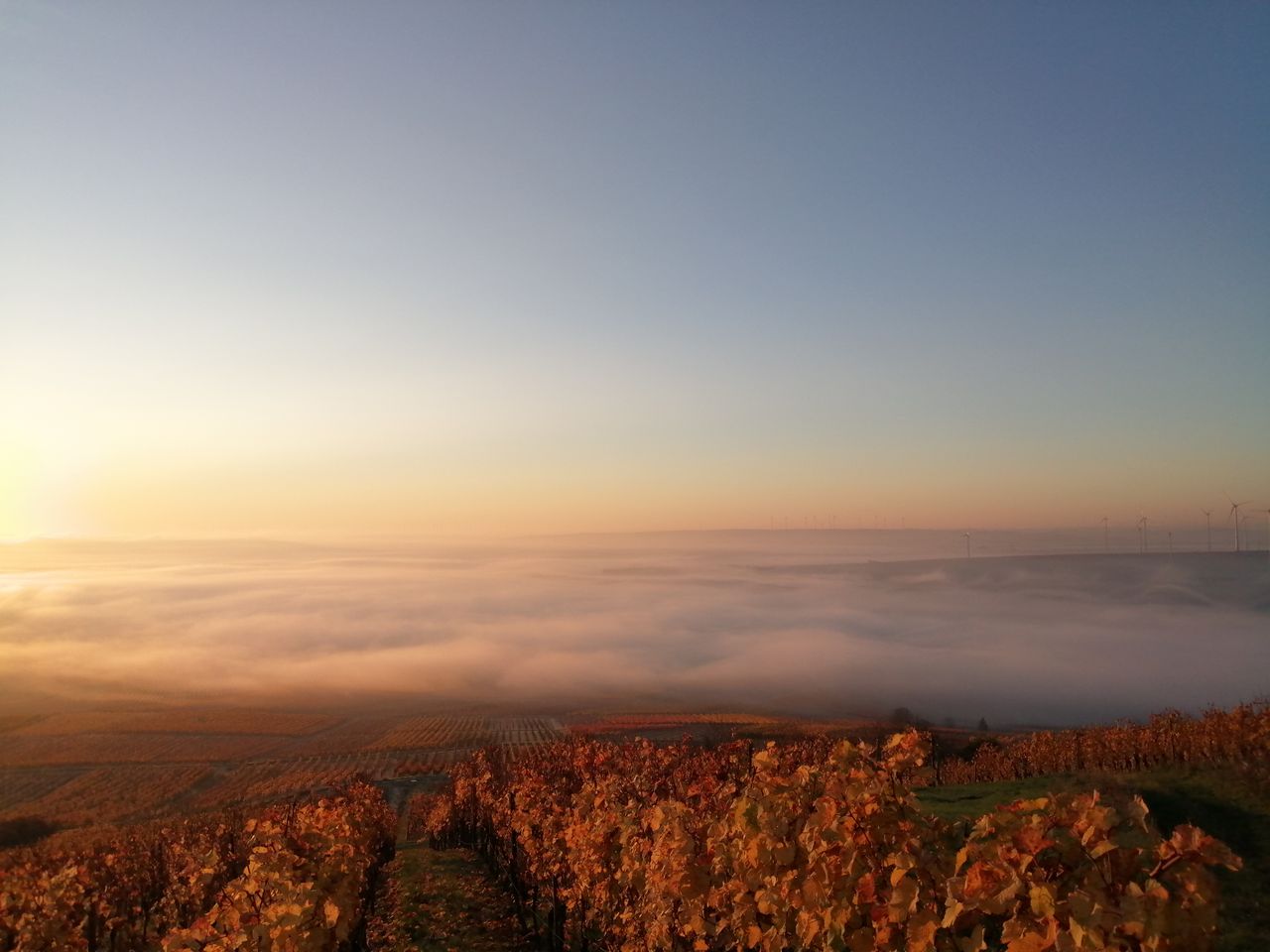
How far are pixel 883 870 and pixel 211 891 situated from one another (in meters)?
20.9

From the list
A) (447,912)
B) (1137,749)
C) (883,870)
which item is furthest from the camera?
(1137,749)

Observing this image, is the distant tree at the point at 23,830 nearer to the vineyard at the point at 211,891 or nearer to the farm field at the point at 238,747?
the farm field at the point at 238,747

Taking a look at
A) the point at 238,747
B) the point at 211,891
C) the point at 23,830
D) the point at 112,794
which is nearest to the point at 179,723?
the point at 238,747

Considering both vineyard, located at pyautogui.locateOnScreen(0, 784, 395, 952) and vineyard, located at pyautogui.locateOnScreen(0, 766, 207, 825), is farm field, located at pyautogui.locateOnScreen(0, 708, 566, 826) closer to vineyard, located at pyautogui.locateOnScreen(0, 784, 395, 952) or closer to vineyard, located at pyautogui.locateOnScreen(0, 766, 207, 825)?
vineyard, located at pyautogui.locateOnScreen(0, 766, 207, 825)

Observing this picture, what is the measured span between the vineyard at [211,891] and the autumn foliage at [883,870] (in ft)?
14.7

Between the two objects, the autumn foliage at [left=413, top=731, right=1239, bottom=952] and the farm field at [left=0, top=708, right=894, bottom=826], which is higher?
the autumn foliage at [left=413, top=731, right=1239, bottom=952]

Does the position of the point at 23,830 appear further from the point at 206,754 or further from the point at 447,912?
the point at 447,912

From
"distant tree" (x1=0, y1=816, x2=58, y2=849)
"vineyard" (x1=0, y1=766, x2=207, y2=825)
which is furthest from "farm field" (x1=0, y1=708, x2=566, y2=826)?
"distant tree" (x1=0, y1=816, x2=58, y2=849)

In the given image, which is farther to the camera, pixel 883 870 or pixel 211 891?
pixel 211 891

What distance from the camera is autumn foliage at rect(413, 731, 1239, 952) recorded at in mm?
4016

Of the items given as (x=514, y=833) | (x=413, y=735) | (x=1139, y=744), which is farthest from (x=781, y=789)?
(x=413, y=735)

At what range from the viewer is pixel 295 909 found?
9227 millimetres

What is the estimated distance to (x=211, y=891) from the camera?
19.5m

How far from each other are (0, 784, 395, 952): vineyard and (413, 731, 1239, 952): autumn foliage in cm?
448
